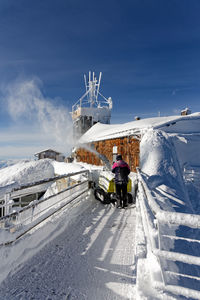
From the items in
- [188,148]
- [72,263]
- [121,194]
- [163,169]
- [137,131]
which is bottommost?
[72,263]

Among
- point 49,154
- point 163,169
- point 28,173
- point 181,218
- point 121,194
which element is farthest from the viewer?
point 49,154

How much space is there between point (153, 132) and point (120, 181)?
379 centimetres

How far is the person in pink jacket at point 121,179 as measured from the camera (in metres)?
7.21

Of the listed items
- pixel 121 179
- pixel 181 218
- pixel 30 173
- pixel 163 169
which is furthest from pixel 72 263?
pixel 30 173

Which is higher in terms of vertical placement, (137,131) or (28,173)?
(137,131)

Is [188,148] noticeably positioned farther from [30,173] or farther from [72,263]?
[30,173]

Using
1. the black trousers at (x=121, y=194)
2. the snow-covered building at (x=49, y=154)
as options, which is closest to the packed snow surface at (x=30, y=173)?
the snow-covered building at (x=49, y=154)

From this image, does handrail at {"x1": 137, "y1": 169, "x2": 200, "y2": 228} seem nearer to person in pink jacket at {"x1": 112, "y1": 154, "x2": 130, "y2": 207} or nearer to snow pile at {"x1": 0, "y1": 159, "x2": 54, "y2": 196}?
person in pink jacket at {"x1": 112, "y1": 154, "x2": 130, "y2": 207}

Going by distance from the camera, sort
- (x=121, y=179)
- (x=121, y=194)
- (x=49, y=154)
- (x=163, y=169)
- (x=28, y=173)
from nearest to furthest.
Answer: (x=121, y=179) < (x=121, y=194) < (x=163, y=169) < (x=28, y=173) < (x=49, y=154)

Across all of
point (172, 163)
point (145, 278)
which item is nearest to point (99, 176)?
point (172, 163)

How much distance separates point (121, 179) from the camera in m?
7.19

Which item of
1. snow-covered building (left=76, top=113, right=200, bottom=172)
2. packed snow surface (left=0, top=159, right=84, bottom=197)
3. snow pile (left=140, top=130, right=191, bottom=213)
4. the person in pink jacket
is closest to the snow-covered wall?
snow-covered building (left=76, top=113, right=200, bottom=172)

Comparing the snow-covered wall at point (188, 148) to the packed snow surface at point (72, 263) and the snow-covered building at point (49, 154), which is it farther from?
the snow-covered building at point (49, 154)

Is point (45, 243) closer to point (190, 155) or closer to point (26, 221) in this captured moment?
point (26, 221)
